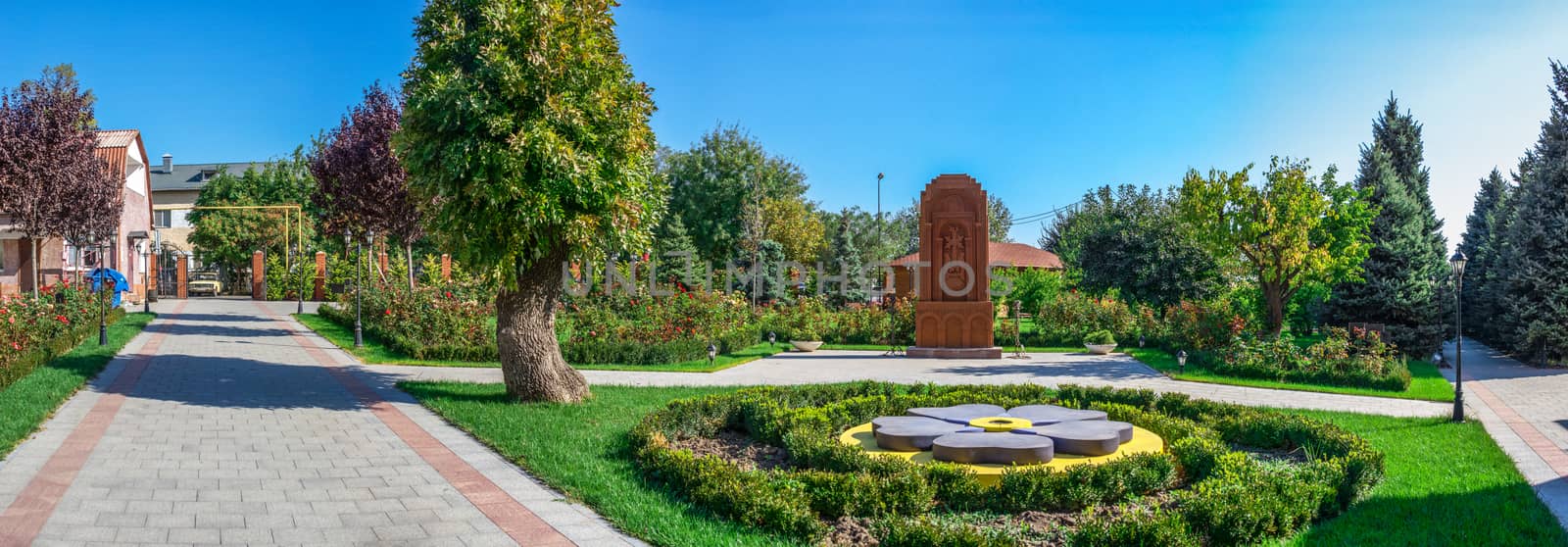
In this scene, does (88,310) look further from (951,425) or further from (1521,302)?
(1521,302)

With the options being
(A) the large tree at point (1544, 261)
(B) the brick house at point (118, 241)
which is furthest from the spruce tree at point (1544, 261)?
(B) the brick house at point (118, 241)

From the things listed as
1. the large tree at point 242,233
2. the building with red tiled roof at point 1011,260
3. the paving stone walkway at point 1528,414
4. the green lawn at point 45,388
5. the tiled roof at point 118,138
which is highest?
the tiled roof at point 118,138

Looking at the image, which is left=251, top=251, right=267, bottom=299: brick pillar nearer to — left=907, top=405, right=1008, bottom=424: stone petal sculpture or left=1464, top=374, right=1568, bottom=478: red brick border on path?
left=907, top=405, right=1008, bottom=424: stone petal sculpture

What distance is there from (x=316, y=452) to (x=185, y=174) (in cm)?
6733

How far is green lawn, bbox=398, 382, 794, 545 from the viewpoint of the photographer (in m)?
5.74

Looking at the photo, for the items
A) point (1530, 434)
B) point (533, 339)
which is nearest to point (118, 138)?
point (533, 339)

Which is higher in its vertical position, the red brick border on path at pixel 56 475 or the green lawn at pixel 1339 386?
the red brick border on path at pixel 56 475

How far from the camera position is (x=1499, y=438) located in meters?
9.53

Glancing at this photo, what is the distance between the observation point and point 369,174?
21.4 metres

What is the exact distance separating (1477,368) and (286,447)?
20917 mm

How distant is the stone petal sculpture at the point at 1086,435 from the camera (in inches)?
296

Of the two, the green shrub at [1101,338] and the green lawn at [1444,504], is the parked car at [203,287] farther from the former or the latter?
the green lawn at [1444,504]

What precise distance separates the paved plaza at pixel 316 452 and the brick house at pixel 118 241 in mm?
13688

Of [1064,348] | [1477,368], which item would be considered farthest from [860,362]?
[1477,368]
